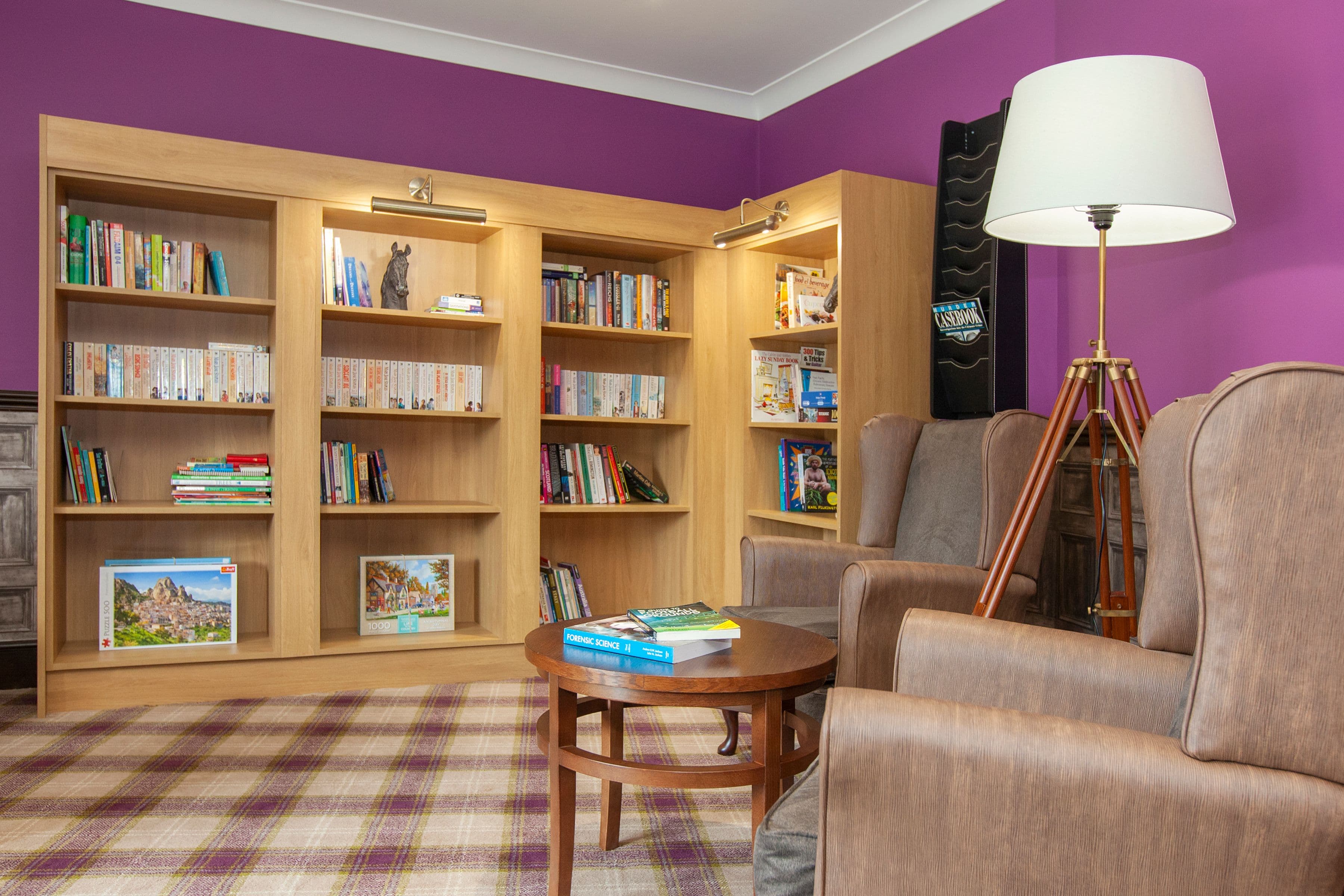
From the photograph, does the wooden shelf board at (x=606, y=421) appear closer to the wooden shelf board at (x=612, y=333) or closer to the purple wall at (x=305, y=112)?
the wooden shelf board at (x=612, y=333)

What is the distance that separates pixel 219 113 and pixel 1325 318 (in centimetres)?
387

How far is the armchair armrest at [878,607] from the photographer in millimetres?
2314

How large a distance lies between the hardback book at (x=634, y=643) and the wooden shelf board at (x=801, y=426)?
1629 mm

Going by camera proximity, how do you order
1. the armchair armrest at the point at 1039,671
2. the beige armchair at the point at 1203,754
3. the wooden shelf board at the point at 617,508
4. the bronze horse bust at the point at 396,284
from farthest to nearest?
1. the wooden shelf board at the point at 617,508
2. the bronze horse bust at the point at 396,284
3. the armchair armrest at the point at 1039,671
4. the beige armchair at the point at 1203,754

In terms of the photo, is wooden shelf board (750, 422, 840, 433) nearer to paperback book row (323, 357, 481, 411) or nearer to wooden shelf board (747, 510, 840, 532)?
wooden shelf board (747, 510, 840, 532)

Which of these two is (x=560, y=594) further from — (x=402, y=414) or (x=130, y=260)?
(x=130, y=260)

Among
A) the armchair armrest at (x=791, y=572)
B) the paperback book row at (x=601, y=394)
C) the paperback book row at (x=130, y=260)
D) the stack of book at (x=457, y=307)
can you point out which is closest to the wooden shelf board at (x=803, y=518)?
the armchair armrest at (x=791, y=572)

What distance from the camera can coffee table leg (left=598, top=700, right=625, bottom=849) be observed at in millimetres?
2139

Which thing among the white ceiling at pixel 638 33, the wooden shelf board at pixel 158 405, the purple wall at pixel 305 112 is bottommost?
the wooden shelf board at pixel 158 405

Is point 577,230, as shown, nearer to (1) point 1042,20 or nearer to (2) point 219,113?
(2) point 219,113

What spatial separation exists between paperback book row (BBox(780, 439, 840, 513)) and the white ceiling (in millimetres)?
1714

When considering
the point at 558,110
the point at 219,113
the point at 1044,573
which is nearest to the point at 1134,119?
the point at 1044,573

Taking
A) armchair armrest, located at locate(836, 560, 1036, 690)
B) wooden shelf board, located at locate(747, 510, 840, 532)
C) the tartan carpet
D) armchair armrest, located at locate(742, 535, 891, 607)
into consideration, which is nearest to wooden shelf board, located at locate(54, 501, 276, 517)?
the tartan carpet

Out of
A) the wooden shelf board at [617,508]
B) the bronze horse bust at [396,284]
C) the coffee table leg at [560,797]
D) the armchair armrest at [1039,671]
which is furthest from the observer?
the wooden shelf board at [617,508]
